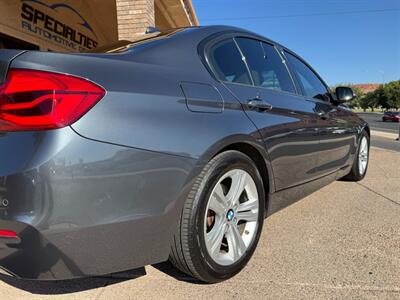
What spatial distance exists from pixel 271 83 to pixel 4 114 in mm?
2081

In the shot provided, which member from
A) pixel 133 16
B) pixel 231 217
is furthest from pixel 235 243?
pixel 133 16

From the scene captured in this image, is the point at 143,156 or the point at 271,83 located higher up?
the point at 271,83

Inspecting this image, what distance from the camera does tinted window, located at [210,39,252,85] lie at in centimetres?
259

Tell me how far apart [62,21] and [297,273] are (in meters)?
8.94

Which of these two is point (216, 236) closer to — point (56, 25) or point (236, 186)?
point (236, 186)

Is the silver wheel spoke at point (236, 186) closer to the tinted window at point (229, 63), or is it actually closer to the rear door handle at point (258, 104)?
the rear door handle at point (258, 104)

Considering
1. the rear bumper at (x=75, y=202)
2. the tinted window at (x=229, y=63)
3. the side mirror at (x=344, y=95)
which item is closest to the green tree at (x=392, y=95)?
the side mirror at (x=344, y=95)

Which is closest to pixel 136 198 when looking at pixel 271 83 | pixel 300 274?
pixel 300 274

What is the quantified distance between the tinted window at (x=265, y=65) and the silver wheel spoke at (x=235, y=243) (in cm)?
111

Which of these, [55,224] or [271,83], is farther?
[271,83]

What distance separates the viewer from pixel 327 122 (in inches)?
151

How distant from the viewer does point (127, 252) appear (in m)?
1.94

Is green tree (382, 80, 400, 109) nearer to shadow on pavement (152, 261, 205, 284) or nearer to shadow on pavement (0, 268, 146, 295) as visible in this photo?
shadow on pavement (152, 261, 205, 284)

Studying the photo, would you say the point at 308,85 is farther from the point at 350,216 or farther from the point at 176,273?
the point at 176,273
